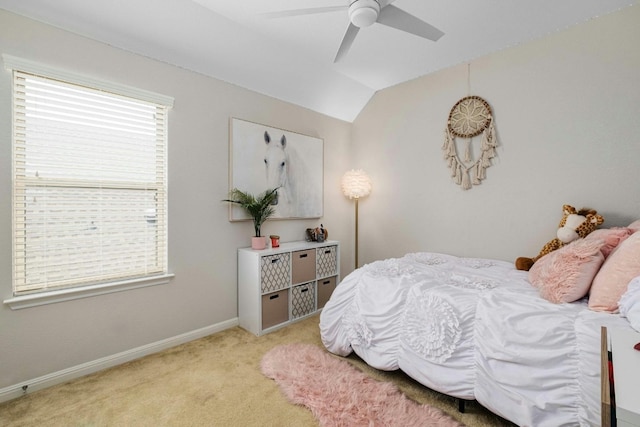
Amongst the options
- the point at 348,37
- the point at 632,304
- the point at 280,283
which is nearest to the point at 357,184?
the point at 280,283

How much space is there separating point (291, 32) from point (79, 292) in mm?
2543

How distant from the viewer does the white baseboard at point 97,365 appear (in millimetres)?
1853

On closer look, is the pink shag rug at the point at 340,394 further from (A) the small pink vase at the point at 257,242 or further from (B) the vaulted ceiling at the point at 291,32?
(B) the vaulted ceiling at the point at 291,32

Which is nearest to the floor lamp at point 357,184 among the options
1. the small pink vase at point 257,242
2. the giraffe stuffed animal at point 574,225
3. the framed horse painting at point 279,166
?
→ the framed horse painting at point 279,166

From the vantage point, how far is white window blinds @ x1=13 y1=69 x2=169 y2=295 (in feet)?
6.21

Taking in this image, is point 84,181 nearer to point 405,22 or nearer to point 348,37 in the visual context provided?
point 348,37

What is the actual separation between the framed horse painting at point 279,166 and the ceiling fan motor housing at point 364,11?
1553 millimetres

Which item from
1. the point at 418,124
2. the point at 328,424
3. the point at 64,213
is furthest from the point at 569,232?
the point at 64,213

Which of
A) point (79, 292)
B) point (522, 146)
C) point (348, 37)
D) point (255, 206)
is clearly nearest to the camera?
point (348, 37)

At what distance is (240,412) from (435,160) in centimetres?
287

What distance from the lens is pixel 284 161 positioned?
3.28 metres

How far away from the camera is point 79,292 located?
6.74ft

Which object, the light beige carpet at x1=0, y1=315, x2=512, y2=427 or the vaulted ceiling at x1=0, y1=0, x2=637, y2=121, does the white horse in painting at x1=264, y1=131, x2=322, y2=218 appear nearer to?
the vaulted ceiling at x1=0, y1=0, x2=637, y2=121

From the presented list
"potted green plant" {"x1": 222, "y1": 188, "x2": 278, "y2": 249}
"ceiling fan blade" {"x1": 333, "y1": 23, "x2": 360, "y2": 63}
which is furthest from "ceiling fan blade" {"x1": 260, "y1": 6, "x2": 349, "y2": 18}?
"potted green plant" {"x1": 222, "y1": 188, "x2": 278, "y2": 249}
